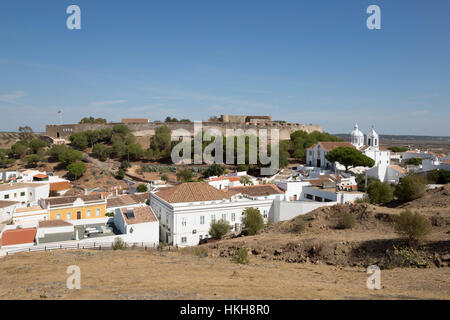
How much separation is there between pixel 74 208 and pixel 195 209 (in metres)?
8.25

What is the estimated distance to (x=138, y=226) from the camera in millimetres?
16250

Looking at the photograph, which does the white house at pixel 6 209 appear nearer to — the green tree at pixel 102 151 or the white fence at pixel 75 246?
the white fence at pixel 75 246

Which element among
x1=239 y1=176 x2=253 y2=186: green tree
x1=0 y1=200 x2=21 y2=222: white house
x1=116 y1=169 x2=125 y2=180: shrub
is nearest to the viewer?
x1=0 y1=200 x2=21 y2=222: white house

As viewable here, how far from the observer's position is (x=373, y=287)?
7.07m

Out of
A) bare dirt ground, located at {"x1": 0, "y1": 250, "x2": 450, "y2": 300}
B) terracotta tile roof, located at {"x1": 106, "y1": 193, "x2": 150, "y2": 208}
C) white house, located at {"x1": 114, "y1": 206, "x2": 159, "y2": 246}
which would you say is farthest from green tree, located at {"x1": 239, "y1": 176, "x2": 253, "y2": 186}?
bare dirt ground, located at {"x1": 0, "y1": 250, "x2": 450, "y2": 300}

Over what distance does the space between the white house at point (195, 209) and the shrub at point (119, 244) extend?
3.23 meters

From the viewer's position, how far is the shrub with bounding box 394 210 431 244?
9.87m

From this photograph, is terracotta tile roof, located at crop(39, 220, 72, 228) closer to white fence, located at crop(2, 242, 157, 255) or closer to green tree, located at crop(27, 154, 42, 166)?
white fence, located at crop(2, 242, 157, 255)

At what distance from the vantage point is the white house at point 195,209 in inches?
699

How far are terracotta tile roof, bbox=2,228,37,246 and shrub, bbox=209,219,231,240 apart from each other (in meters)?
8.56
